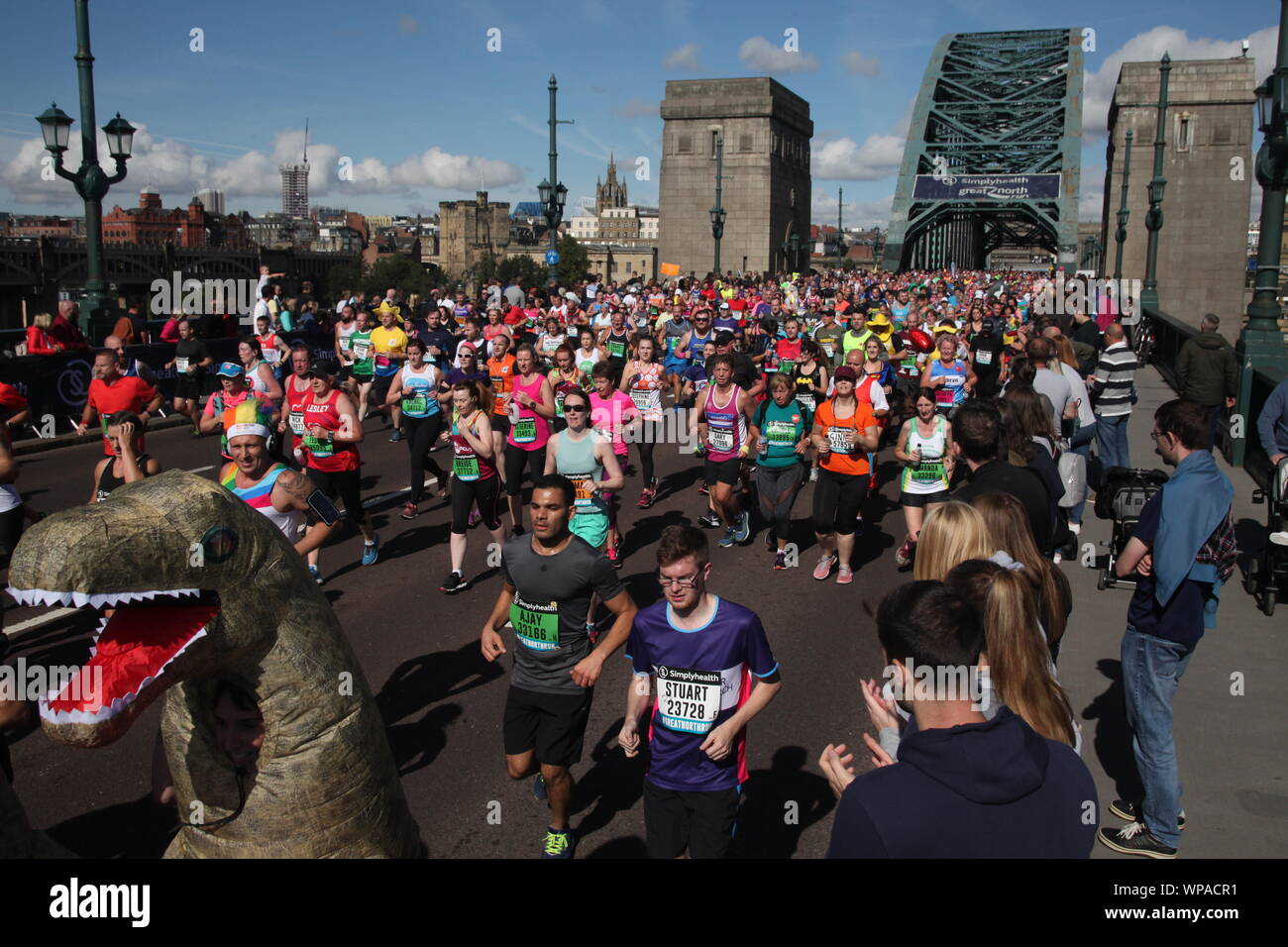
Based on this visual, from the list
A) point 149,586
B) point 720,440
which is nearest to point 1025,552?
point 149,586

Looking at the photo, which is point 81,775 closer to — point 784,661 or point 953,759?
point 784,661

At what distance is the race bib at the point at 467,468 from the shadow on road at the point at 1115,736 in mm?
4886

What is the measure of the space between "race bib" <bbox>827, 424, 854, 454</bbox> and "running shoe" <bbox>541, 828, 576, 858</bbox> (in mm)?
5003

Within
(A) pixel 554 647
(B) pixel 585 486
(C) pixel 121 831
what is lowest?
(C) pixel 121 831

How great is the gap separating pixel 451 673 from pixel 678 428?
9808 mm

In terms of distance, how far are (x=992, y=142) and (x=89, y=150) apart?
3676 inches

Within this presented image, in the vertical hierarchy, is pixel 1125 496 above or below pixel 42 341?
below

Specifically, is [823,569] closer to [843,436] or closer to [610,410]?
[843,436]

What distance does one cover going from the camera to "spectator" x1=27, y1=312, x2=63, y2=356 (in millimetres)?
15477

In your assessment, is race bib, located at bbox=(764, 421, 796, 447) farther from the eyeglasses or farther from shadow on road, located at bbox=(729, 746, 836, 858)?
the eyeglasses

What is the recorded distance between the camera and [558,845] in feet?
15.2

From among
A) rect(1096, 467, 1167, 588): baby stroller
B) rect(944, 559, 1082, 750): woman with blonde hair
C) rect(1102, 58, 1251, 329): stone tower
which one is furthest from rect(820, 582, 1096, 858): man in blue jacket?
rect(1102, 58, 1251, 329): stone tower

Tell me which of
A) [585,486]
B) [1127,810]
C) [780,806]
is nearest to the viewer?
[1127,810]
